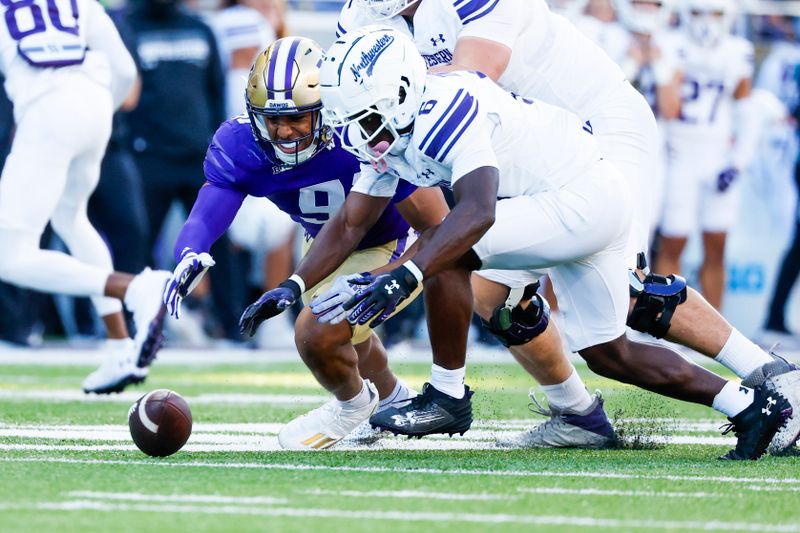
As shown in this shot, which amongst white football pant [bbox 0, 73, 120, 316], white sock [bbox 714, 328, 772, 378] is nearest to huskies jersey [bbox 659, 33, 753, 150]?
white football pant [bbox 0, 73, 120, 316]

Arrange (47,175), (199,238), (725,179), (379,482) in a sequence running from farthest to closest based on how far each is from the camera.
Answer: (725,179)
(47,175)
(199,238)
(379,482)

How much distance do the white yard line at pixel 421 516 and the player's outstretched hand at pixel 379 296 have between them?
844 millimetres

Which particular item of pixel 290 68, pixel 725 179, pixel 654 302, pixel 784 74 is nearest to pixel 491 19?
pixel 290 68

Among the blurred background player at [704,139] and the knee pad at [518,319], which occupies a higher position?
the knee pad at [518,319]

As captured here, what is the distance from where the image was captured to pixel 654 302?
5.47 metres

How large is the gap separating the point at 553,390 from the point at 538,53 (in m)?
1.25

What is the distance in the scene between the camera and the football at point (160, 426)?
500cm

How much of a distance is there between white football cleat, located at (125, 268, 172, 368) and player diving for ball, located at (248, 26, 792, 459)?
6.75 ft

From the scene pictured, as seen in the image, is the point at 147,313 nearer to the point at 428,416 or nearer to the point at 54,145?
the point at 54,145

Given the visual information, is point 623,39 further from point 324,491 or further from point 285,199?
point 324,491

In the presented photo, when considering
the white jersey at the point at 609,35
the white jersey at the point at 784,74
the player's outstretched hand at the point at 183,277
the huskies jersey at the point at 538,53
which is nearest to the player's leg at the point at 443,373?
the player's outstretched hand at the point at 183,277

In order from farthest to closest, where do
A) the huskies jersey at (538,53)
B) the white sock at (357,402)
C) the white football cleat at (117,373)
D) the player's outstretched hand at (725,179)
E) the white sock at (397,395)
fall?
the player's outstretched hand at (725,179), the white football cleat at (117,373), the white sock at (397,395), the huskies jersey at (538,53), the white sock at (357,402)

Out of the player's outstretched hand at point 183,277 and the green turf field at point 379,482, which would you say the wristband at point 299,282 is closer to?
the player's outstretched hand at point 183,277

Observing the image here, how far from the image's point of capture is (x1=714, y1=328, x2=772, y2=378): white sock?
5.49 meters
